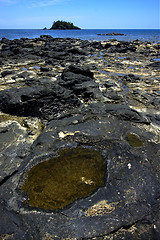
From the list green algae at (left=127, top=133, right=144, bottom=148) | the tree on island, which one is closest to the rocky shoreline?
green algae at (left=127, top=133, right=144, bottom=148)

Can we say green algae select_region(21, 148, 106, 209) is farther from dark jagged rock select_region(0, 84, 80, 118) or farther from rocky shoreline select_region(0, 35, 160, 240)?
dark jagged rock select_region(0, 84, 80, 118)

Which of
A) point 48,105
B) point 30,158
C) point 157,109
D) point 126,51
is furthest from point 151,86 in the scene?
point 126,51

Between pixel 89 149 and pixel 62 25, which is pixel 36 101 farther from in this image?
pixel 62 25

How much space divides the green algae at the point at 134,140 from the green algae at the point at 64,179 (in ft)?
2.35

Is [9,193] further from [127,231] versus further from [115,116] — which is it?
[115,116]

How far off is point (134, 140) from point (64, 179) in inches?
60.7

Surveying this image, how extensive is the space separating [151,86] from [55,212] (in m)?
5.77

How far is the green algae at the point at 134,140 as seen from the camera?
2938 mm

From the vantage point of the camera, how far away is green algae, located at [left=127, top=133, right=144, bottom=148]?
294 cm

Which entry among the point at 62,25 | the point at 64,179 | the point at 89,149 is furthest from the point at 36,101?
the point at 62,25

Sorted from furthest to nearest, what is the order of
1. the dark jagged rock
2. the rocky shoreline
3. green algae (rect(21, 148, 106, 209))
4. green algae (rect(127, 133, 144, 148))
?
the dark jagged rock < green algae (rect(127, 133, 144, 148)) < green algae (rect(21, 148, 106, 209)) < the rocky shoreline

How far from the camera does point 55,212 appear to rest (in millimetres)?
1869

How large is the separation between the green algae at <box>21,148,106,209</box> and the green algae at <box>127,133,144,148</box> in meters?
0.72

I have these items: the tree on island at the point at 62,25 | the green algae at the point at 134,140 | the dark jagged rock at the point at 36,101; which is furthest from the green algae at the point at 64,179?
the tree on island at the point at 62,25
